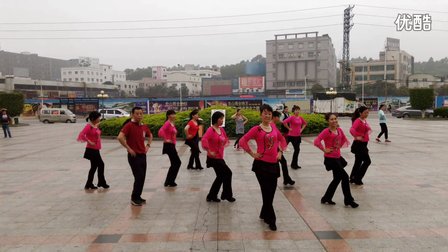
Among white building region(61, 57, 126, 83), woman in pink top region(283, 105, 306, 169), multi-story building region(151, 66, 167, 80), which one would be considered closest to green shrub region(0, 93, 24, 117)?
woman in pink top region(283, 105, 306, 169)

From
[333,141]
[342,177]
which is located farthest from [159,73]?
[342,177]

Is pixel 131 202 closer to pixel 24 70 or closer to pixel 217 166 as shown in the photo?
pixel 217 166

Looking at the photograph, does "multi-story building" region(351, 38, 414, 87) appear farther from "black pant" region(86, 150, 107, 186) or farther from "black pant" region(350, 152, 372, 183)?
"black pant" region(86, 150, 107, 186)

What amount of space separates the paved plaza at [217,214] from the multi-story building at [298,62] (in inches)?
3559

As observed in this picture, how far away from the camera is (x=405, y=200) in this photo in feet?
21.5

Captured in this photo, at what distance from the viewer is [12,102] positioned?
31.8 m

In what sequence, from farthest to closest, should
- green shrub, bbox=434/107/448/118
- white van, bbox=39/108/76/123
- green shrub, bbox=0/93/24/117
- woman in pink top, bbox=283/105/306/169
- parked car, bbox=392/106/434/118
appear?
white van, bbox=39/108/76/123, parked car, bbox=392/106/434/118, green shrub, bbox=434/107/448/118, green shrub, bbox=0/93/24/117, woman in pink top, bbox=283/105/306/169

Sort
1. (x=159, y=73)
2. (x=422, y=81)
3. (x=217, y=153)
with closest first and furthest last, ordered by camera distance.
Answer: (x=217, y=153) < (x=422, y=81) < (x=159, y=73)

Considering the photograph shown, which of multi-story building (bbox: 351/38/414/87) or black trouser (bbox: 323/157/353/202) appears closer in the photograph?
black trouser (bbox: 323/157/353/202)

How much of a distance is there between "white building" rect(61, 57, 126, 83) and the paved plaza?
4116 inches

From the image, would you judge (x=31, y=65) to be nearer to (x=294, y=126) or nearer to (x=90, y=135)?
(x=90, y=135)

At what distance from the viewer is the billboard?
3622 inches

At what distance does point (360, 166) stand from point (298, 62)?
3764 inches

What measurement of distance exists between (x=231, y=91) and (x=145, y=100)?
5323cm
